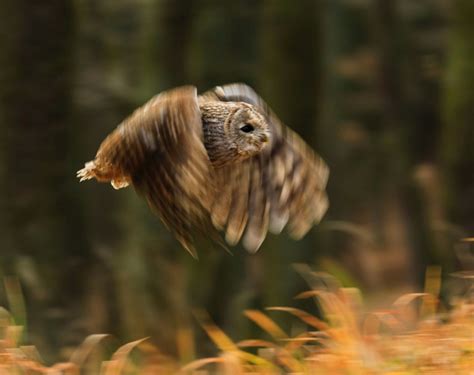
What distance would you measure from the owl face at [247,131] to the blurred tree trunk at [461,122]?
2.63 m

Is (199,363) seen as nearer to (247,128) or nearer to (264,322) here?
(264,322)

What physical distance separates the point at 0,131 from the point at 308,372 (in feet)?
8.70

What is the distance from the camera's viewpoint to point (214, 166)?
13.2 ft

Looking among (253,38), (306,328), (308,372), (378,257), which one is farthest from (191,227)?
(378,257)

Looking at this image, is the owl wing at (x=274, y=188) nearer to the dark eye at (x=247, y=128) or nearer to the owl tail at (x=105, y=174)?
the dark eye at (x=247, y=128)

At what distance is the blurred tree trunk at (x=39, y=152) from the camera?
6.11 m

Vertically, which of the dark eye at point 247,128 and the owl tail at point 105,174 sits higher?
the dark eye at point 247,128

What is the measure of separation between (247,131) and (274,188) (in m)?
0.37

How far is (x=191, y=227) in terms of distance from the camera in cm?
375

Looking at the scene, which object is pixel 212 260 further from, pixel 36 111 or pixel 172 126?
pixel 172 126

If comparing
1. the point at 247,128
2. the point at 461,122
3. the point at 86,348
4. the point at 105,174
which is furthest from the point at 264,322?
the point at 461,122

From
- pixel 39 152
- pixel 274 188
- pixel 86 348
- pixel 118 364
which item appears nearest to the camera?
pixel 274 188

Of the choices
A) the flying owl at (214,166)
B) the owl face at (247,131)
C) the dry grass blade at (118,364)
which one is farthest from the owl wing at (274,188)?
the dry grass blade at (118,364)

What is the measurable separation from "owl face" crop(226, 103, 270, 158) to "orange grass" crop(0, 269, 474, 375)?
0.89m
